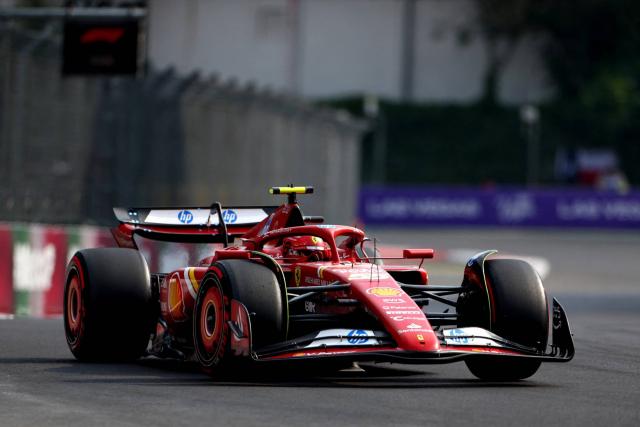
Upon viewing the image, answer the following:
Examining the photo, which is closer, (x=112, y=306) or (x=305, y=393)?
(x=305, y=393)

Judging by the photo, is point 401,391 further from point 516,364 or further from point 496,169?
point 496,169

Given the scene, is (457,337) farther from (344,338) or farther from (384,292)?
(344,338)

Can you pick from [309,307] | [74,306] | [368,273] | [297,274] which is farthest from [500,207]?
[368,273]

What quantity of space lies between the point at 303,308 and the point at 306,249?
40cm

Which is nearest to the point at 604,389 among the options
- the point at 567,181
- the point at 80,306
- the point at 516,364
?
the point at 516,364

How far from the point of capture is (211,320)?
380 inches

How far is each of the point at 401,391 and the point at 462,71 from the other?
5397cm

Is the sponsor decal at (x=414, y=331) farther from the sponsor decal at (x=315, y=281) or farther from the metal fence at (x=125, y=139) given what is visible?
the metal fence at (x=125, y=139)

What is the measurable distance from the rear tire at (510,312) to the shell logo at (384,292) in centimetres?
63

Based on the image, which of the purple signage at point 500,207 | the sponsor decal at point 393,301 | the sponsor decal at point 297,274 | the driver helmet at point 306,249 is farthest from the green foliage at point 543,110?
the sponsor decal at point 393,301

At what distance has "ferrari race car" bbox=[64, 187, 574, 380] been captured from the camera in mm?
9078

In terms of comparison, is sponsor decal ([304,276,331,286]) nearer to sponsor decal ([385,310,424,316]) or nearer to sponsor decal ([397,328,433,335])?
sponsor decal ([385,310,424,316])

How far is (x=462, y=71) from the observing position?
204 ft

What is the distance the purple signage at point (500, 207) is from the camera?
151 ft
